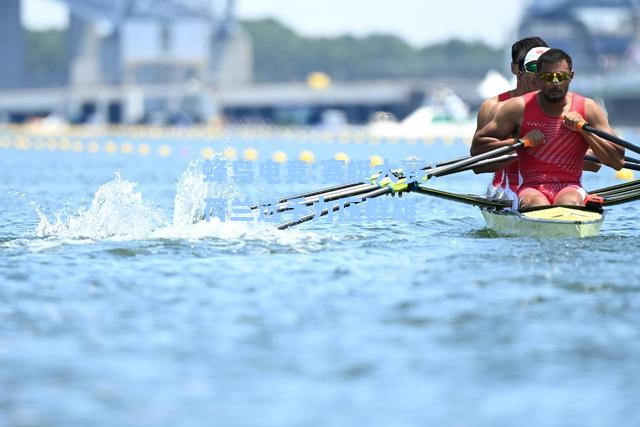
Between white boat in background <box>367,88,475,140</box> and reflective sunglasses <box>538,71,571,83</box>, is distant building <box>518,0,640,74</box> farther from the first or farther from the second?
reflective sunglasses <box>538,71,571,83</box>

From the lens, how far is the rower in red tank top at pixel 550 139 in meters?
13.8

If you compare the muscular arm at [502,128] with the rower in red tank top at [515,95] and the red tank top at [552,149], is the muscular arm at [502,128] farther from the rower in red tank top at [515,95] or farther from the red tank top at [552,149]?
the rower in red tank top at [515,95]

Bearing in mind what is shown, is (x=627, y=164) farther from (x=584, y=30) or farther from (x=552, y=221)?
(x=584, y=30)

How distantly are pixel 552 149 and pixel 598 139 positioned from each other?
1.60ft

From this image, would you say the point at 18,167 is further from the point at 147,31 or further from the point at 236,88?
the point at 147,31

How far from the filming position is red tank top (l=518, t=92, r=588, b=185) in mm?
13938

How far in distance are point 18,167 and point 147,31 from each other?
101231 millimetres

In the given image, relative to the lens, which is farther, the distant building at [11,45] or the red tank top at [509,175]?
the distant building at [11,45]

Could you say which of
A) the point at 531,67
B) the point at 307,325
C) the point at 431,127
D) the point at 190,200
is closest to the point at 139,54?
the point at 431,127

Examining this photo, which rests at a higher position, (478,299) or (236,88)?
(236,88)

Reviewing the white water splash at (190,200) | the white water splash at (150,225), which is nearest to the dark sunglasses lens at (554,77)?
the white water splash at (150,225)

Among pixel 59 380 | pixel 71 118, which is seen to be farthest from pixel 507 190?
pixel 71 118

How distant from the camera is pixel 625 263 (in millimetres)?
12281

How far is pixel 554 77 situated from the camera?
533 inches
